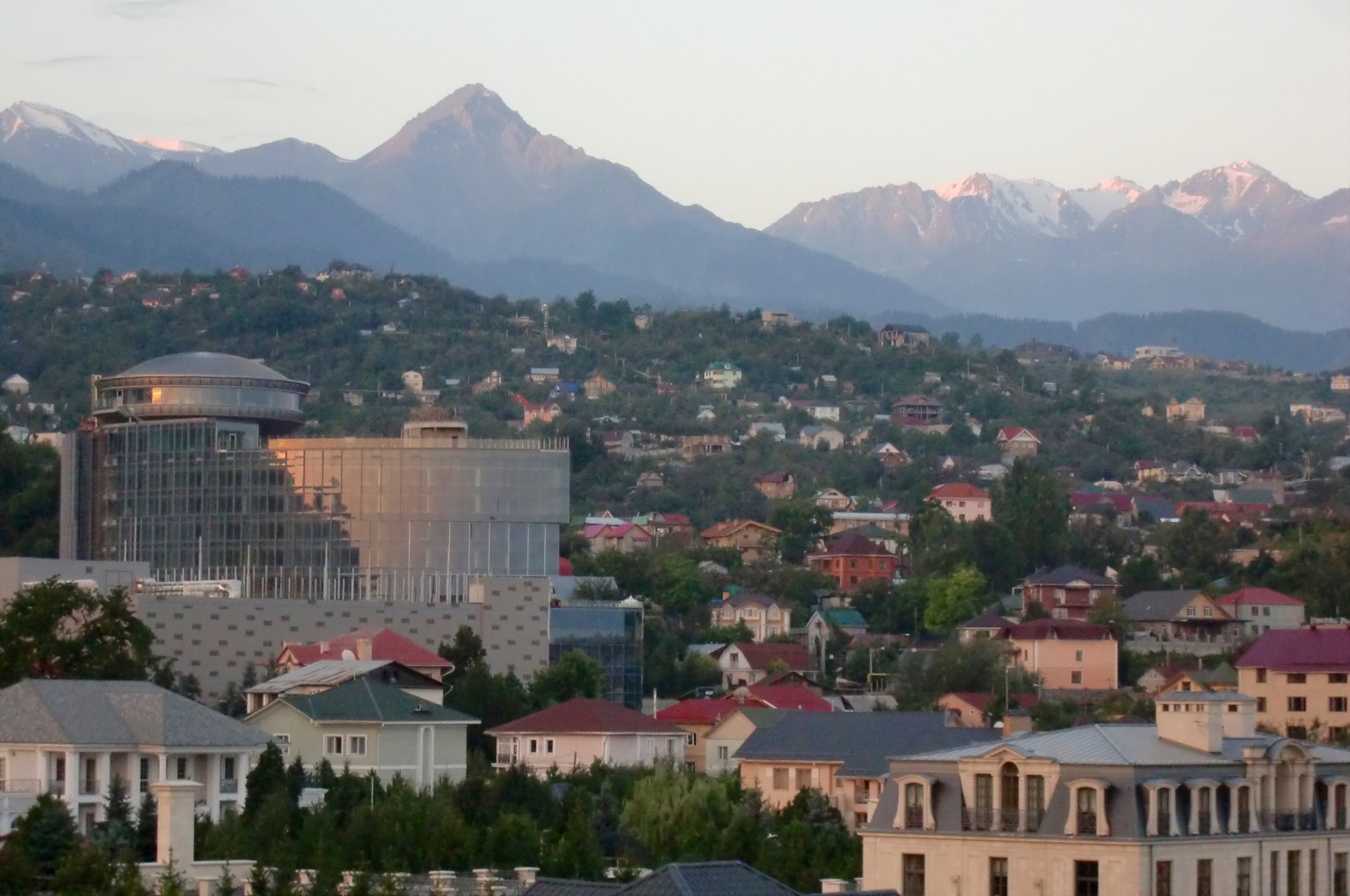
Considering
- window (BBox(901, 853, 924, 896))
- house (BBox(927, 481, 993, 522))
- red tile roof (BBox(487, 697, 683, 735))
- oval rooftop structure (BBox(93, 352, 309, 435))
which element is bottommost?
red tile roof (BBox(487, 697, 683, 735))

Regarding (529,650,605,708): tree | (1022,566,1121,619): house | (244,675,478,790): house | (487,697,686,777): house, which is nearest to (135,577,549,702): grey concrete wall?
(529,650,605,708): tree

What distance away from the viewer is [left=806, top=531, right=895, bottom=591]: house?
162000 mm

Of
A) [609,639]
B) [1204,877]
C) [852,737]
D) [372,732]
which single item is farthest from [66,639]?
Result: [1204,877]

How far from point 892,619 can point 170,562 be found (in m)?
35.3

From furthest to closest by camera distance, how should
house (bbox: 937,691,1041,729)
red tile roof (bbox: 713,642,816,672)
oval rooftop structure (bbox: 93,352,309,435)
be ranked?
oval rooftop structure (bbox: 93,352,309,435), red tile roof (bbox: 713,642,816,672), house (bbox: 937,691,1041,729)

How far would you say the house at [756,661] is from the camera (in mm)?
128125

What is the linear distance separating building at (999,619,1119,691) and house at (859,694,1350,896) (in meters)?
64.3

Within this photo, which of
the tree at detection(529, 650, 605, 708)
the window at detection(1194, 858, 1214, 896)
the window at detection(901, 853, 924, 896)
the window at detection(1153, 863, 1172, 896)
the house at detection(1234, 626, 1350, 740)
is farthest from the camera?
the tree at detection(529, 650, 605, 708)

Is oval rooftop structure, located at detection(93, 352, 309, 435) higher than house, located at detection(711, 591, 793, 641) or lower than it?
higher

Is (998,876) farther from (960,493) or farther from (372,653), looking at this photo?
(960,493)

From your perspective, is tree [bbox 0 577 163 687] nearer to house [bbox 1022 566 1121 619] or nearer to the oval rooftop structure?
the oval rooftop structure

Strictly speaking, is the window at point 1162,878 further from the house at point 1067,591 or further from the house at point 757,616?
the house at point 757,616

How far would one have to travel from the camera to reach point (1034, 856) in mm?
53719

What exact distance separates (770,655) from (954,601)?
13.8 metres
